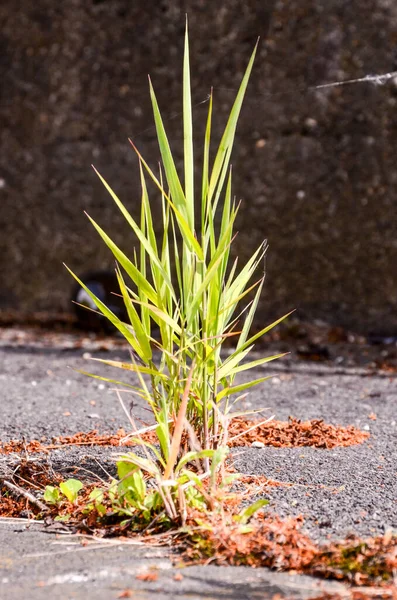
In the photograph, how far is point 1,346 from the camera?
3990 millimetres

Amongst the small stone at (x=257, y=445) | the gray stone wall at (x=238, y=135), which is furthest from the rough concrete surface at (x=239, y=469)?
the gray stone wall at (x=238, y=135)

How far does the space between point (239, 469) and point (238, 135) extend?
10.5ft

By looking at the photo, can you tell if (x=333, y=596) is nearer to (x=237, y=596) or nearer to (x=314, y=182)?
(x=237, y=596)

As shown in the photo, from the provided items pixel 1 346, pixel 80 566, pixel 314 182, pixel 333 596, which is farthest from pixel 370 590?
pixel 314 182

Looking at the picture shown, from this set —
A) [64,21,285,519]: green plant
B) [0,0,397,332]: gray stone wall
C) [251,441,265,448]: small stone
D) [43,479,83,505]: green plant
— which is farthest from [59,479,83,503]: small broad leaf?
[0,0,397,332]: gray stone wall

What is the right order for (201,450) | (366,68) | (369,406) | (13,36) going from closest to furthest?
(201,450), (369,406), (366,68), (13,36)

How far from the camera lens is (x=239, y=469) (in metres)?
1.64

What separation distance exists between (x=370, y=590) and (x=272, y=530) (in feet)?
0.76

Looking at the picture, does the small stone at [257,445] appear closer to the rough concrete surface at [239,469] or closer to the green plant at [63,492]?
the rough concrete surface at [239,469]

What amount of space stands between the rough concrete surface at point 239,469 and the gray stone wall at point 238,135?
140cm

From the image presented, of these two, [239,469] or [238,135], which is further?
[238,135]

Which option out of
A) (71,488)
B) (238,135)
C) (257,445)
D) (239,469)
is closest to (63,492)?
(71,488)

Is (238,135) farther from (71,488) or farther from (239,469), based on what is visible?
(71,488)

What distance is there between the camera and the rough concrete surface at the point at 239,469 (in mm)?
1109
